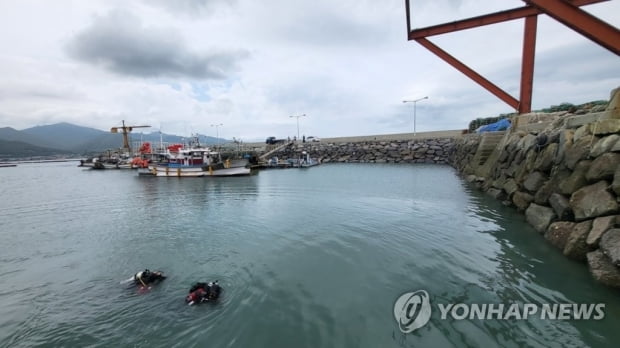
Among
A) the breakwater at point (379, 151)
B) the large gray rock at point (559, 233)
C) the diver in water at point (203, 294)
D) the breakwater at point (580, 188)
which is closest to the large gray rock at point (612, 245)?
the breakwater at point (580, 188)

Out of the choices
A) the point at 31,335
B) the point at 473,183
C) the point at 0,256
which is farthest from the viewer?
the point at 473,183

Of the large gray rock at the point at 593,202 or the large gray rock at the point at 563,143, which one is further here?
the large gray rock at the point at 563,143

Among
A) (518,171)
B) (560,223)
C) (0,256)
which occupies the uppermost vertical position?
(518,171)

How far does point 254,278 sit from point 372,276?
9.80 ft

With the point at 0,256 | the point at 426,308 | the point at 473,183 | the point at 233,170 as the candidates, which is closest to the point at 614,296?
the point at 426,308

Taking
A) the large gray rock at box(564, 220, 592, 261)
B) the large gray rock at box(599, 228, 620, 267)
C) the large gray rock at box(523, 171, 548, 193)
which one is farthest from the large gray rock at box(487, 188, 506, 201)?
the large gray rock at box(599, 228, 620, 267)

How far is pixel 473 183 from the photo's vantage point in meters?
19.4

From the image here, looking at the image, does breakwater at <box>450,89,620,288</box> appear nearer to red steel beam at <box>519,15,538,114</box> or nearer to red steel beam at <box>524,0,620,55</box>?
red steel beam at <box>524,0,620,55</box>

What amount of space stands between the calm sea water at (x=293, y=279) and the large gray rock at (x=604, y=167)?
2244 mm

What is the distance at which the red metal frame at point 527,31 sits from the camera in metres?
8.43

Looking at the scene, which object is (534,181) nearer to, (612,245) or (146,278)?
(612,245)

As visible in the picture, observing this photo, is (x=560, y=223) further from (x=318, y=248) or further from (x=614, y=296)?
(x=318, y=248)

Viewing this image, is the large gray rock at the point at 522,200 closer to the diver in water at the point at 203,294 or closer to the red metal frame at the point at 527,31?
the red metal frame at the point at 527,31

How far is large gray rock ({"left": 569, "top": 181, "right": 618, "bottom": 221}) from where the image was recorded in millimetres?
5809
